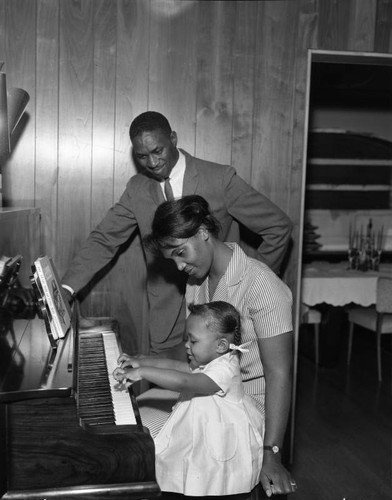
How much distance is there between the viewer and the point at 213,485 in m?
1.97

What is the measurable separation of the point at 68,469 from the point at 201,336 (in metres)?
0.62

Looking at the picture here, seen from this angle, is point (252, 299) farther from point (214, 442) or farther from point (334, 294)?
point (334, 294)

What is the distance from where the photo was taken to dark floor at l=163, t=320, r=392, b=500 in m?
3.24

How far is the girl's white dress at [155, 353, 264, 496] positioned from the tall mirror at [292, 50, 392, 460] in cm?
472

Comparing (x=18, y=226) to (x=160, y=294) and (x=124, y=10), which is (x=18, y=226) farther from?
(x=124, y=10)

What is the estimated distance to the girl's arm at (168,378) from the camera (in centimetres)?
189

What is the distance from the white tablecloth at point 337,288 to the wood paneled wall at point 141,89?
5.74ft

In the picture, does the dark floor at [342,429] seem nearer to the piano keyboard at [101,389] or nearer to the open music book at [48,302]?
the piano keyboard at [101,389]

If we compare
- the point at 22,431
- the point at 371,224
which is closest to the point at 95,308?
Answer: the point at 22,431

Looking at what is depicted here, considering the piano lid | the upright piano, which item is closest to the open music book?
the piano lid

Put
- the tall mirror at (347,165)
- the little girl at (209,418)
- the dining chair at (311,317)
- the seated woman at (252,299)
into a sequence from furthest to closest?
the tall mirror at (347,165), the dining chair at (311,317), the seated woman at (252,299), the little girl at (209,418)

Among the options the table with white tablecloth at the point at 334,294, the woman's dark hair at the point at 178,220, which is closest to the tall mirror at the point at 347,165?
the table with white tablecloth at the point at 334,294

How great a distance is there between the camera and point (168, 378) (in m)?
1.92

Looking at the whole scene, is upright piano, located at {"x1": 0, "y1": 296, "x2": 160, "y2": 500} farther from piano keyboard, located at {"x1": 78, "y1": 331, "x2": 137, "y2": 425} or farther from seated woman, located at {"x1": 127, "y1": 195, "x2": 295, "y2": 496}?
seated woman, located at {"x1": 127, "y1": 195, "x2": 295, "y2": 496}
